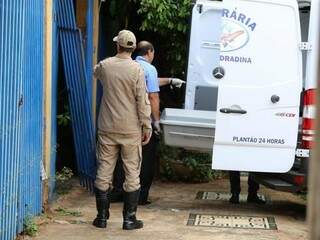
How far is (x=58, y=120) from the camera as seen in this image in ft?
25.2

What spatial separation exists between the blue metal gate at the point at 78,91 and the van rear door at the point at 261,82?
72.5 inches

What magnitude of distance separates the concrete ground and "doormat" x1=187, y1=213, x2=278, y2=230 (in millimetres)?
87

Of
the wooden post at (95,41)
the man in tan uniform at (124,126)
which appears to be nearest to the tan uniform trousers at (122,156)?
the man in tan uniform at (124,126)

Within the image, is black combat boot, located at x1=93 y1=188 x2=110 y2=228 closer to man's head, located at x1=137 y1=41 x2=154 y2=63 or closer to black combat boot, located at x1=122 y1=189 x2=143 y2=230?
black combat boot, located at x1=122 y1=189 x2=143 y2=230

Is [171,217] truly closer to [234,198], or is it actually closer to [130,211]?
[130,211]

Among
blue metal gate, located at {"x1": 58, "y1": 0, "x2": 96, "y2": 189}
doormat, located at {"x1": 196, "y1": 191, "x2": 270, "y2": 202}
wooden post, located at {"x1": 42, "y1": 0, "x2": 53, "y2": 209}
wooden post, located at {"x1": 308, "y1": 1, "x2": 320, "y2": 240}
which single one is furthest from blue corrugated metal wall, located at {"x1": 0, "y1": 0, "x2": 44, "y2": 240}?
wooden post, located at {"x1": 308, "y1": 1, "x2": 320, "y2": 240}

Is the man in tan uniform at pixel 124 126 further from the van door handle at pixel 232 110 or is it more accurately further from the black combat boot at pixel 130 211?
the van door handle at pixel 232 110

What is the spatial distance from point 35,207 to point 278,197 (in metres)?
3.61

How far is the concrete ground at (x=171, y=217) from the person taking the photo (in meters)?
5.54

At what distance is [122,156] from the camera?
5.82 metres

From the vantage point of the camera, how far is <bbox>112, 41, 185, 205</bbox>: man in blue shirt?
684 centimetres

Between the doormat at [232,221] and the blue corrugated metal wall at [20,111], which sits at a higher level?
the blue corrugated metal wall at [20,111]

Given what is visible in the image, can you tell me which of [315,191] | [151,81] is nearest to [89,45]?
[151,81]

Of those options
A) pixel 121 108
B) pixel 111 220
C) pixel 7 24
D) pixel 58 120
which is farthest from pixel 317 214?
pixel 58 120
